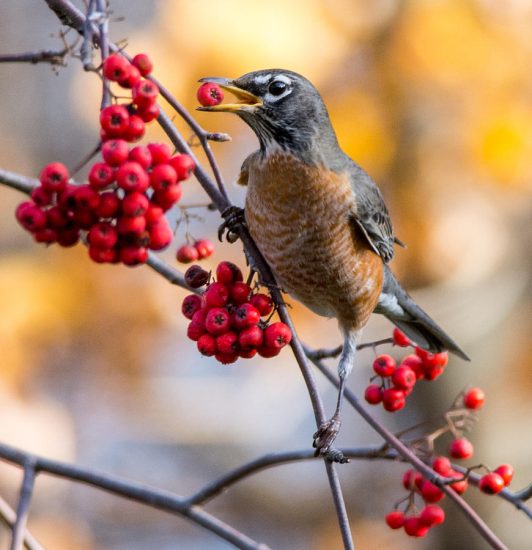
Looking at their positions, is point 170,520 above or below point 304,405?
below

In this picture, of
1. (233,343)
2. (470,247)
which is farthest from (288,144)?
(470,247)

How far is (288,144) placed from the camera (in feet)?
9.78

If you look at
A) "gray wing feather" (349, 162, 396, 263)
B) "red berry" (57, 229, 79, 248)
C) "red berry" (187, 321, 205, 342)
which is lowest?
"red berry" (57, 229, 79, 248)

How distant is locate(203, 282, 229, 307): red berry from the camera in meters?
2.09

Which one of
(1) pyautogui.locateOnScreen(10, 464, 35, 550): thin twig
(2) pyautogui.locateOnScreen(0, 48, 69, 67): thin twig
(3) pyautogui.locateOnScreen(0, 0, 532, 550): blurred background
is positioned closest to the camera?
(1) pyautogui.locateOnScreen(10, 464, 35, 550): thin twig

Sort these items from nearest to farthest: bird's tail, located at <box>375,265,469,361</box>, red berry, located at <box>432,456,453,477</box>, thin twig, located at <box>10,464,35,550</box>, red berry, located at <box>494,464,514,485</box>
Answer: thin twig, located at <box>10,464,35,550</box>, red berry, located at <box>494,464,514,485</box>, red berry, located at <box>432,456,453,477</box>, bird's tail, located at <box>375,265,469,361</box>

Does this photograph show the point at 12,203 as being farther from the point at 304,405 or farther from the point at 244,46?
the point at 304,405

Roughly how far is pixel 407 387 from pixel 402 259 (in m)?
3.46

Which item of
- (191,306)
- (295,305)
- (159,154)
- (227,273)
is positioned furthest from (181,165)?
(295,305)

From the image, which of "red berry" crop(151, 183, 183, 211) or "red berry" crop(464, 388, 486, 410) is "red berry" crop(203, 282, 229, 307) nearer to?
"red berry" crop(151, 183, 183, 211)

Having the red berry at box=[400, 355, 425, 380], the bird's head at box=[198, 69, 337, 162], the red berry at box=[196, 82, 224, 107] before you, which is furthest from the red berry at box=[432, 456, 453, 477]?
the red berry at box=[196, 82, 224, 107]

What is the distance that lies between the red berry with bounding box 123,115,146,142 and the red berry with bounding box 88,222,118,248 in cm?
17

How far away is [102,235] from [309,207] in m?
1.34

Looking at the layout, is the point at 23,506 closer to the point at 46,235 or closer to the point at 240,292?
the point at 46,235
